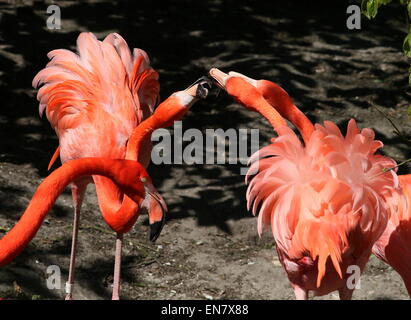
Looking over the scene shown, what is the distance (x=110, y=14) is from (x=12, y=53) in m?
1.67

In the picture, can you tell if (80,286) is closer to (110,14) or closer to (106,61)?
(106,61)

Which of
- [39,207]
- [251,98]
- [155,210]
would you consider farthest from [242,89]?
[39,207]

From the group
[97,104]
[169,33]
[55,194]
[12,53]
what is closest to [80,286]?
[97,104]

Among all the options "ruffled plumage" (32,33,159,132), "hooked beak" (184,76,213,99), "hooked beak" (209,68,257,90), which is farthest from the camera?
"ruffled plumage" (32,33,159,132)

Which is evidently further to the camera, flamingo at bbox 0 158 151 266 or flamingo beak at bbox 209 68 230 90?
flamingo beak at bbox 209 68 230 90

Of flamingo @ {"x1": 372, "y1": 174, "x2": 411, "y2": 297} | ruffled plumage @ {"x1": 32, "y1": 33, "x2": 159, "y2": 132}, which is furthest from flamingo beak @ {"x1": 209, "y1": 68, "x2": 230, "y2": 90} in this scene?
flamingo @ {"x1": 372, "y1": 174, "x2": 411, "y2": 297}

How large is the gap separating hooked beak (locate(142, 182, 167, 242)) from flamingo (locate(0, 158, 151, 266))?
2cm

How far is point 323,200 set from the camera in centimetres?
430

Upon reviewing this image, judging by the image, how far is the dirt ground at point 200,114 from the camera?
20.7ft

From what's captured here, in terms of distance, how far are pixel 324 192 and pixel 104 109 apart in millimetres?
1952

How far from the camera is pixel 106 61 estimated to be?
5758mm

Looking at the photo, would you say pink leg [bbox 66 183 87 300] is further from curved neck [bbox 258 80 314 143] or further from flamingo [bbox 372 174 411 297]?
flamingo [bbox 372 174 411 297]

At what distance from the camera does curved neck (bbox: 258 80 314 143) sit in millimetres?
4949

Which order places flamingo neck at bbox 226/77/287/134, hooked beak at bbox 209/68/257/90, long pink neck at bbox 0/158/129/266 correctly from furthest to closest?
hooked beak at bbox 209/68/257/90, flamingo neck at bbox 226/77/287/134, long pink neck at bbox 0/158/129/266
